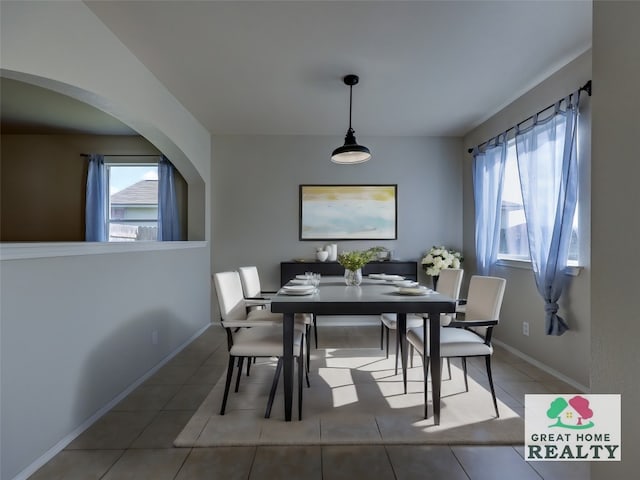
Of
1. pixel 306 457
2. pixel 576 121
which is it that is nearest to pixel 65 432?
pixel 306 457

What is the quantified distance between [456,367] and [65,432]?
9.81 feet

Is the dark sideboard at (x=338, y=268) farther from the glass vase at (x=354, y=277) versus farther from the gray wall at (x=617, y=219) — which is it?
the gray wall at (x=617, y=219)

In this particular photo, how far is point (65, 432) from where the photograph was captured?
1.93m

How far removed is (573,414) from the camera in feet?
6.11

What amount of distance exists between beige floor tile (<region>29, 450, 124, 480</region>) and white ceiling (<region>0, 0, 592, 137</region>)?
2.69m

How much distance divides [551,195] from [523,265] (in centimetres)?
81

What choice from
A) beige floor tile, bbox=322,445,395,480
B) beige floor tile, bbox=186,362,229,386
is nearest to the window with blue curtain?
beige floor tile, bbox=322,445,395,480

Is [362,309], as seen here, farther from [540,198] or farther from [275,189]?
[275,189]

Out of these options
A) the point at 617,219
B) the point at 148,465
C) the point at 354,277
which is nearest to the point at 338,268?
the point at 354,277

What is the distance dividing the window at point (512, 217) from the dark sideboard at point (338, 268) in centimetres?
111

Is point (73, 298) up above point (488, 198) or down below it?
below

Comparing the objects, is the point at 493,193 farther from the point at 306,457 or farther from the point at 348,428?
the point at 306,457

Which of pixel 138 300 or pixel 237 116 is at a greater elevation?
pixel 237 116

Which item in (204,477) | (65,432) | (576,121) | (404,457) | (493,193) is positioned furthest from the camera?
(493,193)
